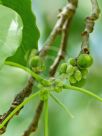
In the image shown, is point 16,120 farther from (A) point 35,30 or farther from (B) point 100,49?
(A) point 35,30

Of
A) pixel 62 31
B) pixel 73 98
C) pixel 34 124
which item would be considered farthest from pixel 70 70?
pixel 73 98

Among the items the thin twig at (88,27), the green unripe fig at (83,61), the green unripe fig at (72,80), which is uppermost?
the thin twig at (88,27)

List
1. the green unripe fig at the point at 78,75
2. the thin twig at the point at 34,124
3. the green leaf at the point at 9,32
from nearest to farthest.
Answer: the green leaf at the point at 9,32, the green unripe fig at the point at 78,75, the thin twig at the point at 34,124

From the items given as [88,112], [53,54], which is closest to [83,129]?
[88,112]

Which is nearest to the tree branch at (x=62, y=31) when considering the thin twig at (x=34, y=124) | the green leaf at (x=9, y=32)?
the thin twig at (x=34, y=124)

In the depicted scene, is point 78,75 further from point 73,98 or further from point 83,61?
point 73,98

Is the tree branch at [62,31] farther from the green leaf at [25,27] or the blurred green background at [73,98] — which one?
the blurred green background at [73,98]
